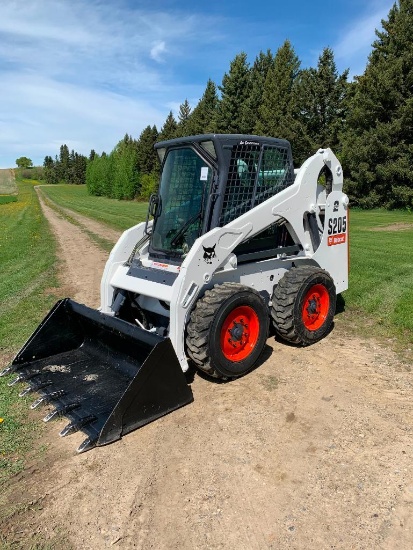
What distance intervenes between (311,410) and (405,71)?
88.4 feet

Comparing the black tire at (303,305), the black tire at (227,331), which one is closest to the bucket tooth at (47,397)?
the black tire at (227,331)

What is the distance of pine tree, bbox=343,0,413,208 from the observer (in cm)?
2514

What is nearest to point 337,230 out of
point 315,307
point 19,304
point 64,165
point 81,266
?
point 315,307

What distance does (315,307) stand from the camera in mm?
5430

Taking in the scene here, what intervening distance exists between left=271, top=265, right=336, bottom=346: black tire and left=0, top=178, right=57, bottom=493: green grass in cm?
277

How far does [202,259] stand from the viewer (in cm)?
425

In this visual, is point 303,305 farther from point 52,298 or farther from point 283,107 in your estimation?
point 283,107

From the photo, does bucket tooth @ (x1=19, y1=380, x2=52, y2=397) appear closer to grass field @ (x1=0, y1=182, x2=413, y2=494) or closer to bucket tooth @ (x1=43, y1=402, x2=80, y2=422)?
grass field @ (x1=0, y1=182, x2=413, y2=494)

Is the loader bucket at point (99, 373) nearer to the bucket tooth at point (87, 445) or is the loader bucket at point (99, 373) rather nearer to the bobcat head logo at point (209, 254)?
the bucket tooth at point (87, 445)

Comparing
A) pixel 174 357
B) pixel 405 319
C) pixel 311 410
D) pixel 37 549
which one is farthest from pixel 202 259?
pixel 405 319

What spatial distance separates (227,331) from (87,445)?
1.65 meters

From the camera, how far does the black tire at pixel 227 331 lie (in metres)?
4.14

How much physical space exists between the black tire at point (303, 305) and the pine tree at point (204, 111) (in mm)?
43275

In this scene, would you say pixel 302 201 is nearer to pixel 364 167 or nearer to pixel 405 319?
pixel 405 319
